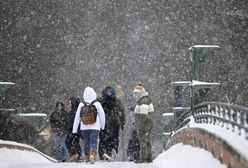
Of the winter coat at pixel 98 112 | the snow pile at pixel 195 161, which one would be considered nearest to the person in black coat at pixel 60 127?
the winter coat at pixel 98 112

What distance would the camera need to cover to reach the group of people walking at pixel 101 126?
1305cm

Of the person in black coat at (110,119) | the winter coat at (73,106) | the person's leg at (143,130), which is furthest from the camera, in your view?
the winter coat at (73,106)

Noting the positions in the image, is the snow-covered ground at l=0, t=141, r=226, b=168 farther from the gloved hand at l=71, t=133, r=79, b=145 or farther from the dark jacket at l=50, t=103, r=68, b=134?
the gloved hand at l=71, t=133, r=79, b=145

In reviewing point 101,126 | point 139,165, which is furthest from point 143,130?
point 139,165

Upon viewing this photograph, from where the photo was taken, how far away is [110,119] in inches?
592

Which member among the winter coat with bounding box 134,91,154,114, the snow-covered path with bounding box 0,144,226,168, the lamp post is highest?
the lamp post

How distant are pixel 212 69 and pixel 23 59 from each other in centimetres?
1459

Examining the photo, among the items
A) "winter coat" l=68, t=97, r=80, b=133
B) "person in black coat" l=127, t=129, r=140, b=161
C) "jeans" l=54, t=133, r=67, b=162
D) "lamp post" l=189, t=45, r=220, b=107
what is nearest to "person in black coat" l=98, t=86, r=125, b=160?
"winter coat" l=68, t=97, r=80, b=133

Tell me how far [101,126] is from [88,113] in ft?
1.37

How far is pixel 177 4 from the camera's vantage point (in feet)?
197

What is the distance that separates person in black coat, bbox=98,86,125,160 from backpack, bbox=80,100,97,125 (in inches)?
65.1

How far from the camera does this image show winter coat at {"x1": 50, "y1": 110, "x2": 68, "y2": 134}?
1575 centimetres

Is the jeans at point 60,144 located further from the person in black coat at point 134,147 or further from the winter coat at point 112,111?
the person in black coat at point 134,147

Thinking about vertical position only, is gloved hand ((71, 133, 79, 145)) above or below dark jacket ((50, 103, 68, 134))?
below
